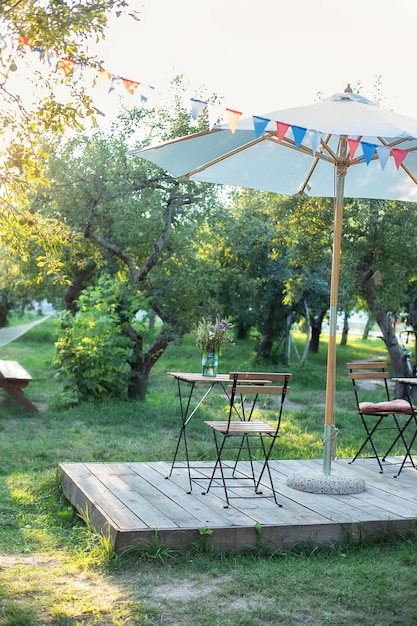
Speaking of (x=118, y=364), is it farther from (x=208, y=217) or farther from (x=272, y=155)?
(x=272, y=155)

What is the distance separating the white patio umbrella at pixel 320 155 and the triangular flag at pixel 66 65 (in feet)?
2.77

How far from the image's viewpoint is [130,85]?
4.77m

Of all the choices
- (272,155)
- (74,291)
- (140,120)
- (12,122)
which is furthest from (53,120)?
(74,291)

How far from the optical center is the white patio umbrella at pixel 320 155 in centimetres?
444

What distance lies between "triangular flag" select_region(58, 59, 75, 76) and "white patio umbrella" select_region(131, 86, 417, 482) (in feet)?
2.77

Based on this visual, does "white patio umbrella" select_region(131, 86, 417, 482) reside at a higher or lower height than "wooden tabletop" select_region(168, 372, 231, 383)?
higher

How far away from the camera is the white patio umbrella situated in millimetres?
4438

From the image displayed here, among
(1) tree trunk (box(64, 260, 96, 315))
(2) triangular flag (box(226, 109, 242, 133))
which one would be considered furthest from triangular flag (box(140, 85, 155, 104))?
(1) tree trunk (box(64, 260, 96, 315))

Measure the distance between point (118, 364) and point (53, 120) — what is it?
17.5ft

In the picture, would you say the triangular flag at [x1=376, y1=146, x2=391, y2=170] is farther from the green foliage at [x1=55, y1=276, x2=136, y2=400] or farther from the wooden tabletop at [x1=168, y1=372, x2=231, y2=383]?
the green foliage at [x1=55, y1=276, x2=136, y2=400]

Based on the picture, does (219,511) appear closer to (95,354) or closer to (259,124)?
(259,124)

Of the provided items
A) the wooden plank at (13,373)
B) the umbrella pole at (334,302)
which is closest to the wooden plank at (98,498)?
the umbrella pole at (334,302)

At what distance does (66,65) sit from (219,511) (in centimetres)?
272

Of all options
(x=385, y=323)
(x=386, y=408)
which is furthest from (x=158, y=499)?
(x=385, y=323)
